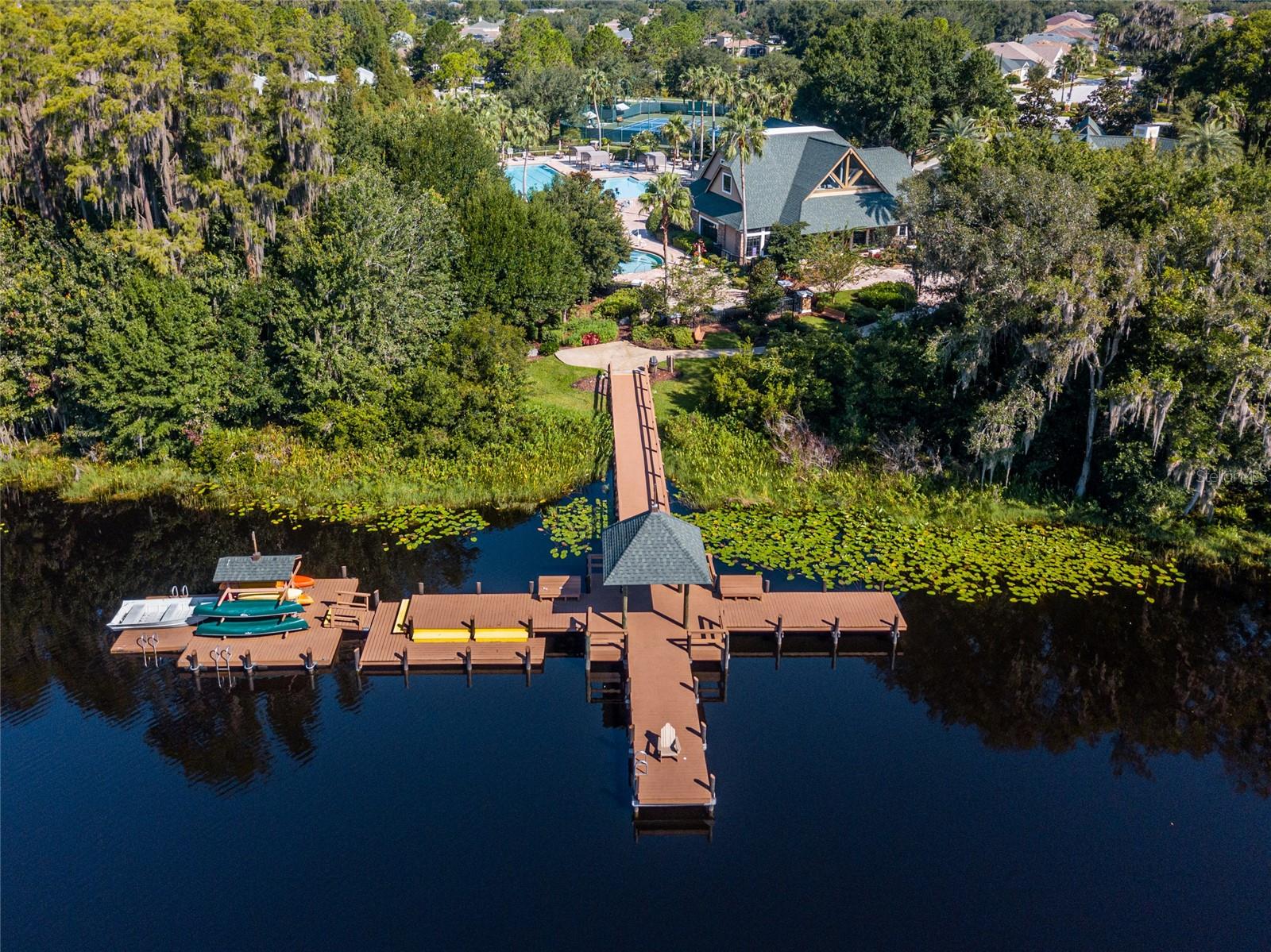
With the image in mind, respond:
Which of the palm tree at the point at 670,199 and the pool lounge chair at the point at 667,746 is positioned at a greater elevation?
the palm tree at the point at 670,199

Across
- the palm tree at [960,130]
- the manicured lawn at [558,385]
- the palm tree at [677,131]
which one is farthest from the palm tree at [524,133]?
the palm tree at [960,130]

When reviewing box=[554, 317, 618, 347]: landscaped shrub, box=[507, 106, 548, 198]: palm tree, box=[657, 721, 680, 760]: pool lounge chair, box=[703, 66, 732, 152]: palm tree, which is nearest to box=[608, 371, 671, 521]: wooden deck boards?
box=[554, 317, 618, 347]: landscaped shrub

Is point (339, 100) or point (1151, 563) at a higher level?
point (339, 100)

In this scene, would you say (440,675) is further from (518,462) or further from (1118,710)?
(1118,710)

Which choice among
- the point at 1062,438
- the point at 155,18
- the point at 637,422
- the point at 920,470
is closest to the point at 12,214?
the point at 155,18

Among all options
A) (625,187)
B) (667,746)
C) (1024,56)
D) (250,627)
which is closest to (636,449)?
(250,627)

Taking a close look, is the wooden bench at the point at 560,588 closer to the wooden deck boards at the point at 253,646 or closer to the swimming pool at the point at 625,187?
the wooden deck boards at the point at 253,646

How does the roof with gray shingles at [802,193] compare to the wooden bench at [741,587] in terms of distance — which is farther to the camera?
the roof with gray shingles at [802,193]
